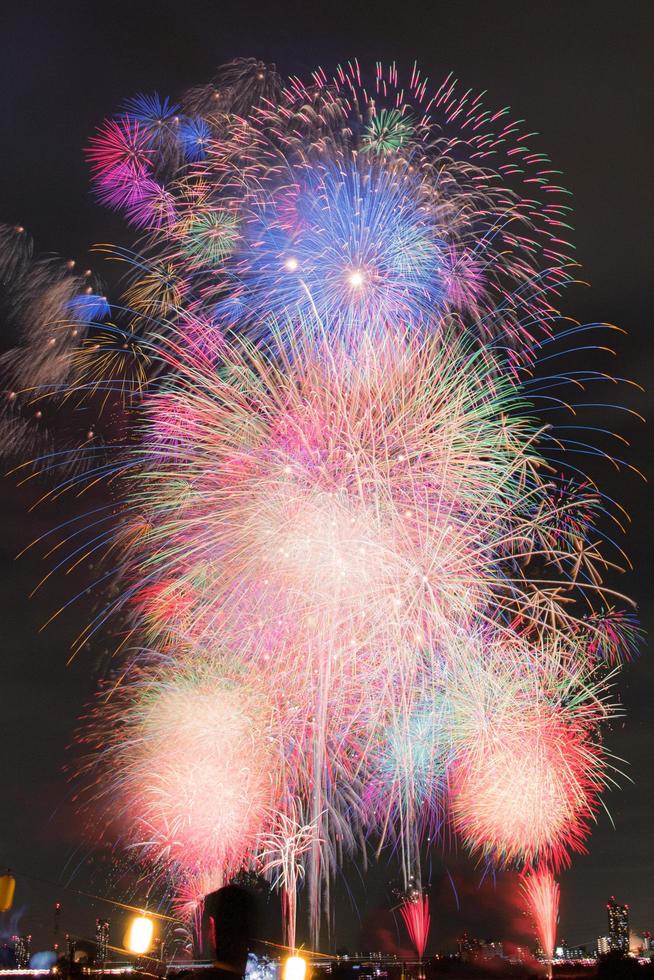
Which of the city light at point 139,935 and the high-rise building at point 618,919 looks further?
the high-rise building at point 618,919

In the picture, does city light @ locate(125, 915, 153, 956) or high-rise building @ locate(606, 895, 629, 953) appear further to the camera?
high-rise building @ locate(606, 895, 629, 953)

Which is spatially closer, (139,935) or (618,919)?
(139,935)

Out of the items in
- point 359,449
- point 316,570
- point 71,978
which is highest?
point 359,449

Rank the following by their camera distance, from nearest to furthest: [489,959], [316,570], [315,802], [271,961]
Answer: [271,961] → [316,570] → [315,802] → [489,959]

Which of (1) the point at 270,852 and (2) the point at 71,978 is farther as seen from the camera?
(1) the point at 270,852

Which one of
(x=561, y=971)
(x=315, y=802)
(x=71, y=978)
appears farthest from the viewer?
(x=561, y=971)

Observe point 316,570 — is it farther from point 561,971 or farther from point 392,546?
point 561,971

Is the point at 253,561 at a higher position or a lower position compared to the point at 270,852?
higher

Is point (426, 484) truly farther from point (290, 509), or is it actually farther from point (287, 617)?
point (287, 617)

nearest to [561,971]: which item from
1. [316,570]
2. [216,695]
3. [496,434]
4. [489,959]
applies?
[489,959]
